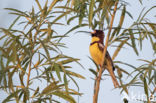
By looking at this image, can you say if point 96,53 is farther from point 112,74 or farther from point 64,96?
point 64,96

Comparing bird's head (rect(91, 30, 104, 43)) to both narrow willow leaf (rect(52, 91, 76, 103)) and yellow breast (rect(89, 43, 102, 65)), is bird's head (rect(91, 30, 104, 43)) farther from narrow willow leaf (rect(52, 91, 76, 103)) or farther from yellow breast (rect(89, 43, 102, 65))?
narrow willow leaf (rect(52, 91, 76, 103))

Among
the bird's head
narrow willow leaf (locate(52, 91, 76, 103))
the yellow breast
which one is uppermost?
the bird's head

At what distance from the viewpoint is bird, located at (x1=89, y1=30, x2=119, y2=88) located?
2.02m

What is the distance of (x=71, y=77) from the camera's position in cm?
161

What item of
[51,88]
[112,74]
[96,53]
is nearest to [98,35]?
[96,53]

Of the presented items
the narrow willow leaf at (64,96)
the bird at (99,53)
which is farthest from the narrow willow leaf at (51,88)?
the bird at (99,53)

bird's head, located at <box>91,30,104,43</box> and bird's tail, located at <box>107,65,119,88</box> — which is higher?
bird's head, located at <box>91,30,104,43</box>

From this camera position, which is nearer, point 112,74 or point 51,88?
point 51,88

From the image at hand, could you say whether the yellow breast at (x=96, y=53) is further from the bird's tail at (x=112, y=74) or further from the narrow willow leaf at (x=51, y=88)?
the narrow willow leaf at (x=51, y=88)

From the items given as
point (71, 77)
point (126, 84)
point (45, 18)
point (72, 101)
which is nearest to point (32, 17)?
point (45, 18)

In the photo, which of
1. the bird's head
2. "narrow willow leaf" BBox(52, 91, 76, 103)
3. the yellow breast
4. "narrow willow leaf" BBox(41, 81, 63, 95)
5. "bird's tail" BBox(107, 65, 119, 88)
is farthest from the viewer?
the bird's head

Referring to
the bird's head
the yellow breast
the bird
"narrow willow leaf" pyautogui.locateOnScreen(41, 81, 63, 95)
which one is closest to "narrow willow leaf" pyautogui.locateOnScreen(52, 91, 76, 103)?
"narrow willow leaf" pyautogui.locateOnScreen(41, 81, 63, 95)

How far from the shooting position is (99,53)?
226 cm

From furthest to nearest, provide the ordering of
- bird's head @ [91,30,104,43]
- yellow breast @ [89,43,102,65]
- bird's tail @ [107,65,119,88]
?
bird's head @ [91,30,104,43]
yellow breast @ [89,43,102,65]
bird's tail @ [107,65,119,88]
